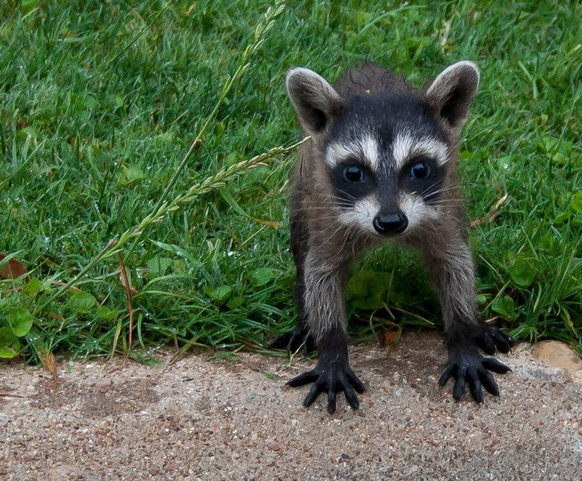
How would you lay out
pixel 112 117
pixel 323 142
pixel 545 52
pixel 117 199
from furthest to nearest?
1. pixel 545 52
2. pixel 112 117
3. pixel 117 199
4. pixel 323 142

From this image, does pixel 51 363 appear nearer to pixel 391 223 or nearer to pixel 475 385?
pixel 391 223

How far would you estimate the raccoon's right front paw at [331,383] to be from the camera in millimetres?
4559

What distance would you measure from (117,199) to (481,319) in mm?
1967

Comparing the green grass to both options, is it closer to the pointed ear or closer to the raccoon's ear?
the raccoon's ear

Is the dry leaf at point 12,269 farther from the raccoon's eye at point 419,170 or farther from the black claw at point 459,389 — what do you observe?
the black claw at point 459,389

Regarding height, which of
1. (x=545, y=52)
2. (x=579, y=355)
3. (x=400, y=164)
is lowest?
(x=579, y=355)

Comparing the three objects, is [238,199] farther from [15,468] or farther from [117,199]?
[15,468]

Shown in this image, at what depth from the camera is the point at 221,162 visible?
20.4 ft

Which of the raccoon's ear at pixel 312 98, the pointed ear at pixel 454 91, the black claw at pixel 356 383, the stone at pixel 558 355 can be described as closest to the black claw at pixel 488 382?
the stone at pixel 558 355

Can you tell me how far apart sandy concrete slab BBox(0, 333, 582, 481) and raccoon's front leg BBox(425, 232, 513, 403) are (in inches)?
3.7

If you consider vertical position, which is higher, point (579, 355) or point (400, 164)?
point (400, 164)

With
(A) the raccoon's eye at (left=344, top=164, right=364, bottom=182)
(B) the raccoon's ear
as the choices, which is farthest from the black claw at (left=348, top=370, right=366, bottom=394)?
(B) the raccoon's ear

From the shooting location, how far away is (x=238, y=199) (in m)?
6.00

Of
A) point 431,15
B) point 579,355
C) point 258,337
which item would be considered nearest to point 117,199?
point 258,337
